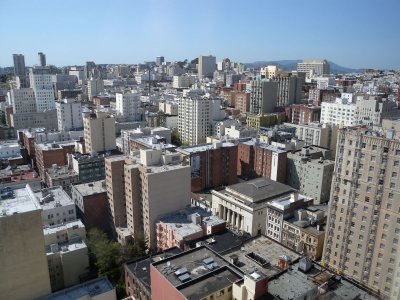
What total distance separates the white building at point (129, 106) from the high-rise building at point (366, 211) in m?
90.5

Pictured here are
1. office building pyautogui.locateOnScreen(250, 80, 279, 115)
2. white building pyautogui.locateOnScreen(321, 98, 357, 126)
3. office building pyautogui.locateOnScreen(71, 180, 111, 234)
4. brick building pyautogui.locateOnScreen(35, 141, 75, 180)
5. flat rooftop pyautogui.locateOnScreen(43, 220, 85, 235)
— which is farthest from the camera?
office building pyautogui.locateOnScreen(250, 80, 279, 115)

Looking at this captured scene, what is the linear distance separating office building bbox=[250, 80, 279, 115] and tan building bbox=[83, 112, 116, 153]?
227 ft

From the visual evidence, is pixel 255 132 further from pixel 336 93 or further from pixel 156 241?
pixel 336 93

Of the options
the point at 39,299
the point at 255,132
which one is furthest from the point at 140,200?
the point at 255,132

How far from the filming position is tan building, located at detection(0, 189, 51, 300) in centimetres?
3061

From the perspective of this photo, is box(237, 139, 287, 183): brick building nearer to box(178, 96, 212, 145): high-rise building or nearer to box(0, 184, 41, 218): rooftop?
box(178, 96, 212, 145): high-rise building

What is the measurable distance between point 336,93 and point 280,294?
430ft

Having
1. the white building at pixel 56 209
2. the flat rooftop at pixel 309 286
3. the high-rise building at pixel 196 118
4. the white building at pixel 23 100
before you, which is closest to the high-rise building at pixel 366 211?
the flat rooftop at pixel 309 286

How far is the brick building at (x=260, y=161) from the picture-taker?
2960 inches

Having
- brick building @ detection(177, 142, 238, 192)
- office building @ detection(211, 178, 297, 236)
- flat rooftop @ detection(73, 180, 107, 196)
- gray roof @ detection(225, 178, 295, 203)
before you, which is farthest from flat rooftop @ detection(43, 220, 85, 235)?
brick building @ detection(177, 142, 238, 192)

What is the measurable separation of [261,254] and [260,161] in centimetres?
4060

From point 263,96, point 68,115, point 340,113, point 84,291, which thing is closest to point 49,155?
point 68,115

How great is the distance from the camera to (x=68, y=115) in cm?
10488

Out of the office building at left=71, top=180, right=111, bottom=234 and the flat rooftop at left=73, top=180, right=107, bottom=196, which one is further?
the flat rooftop at left=73, top=180, right=107, bottom=196
